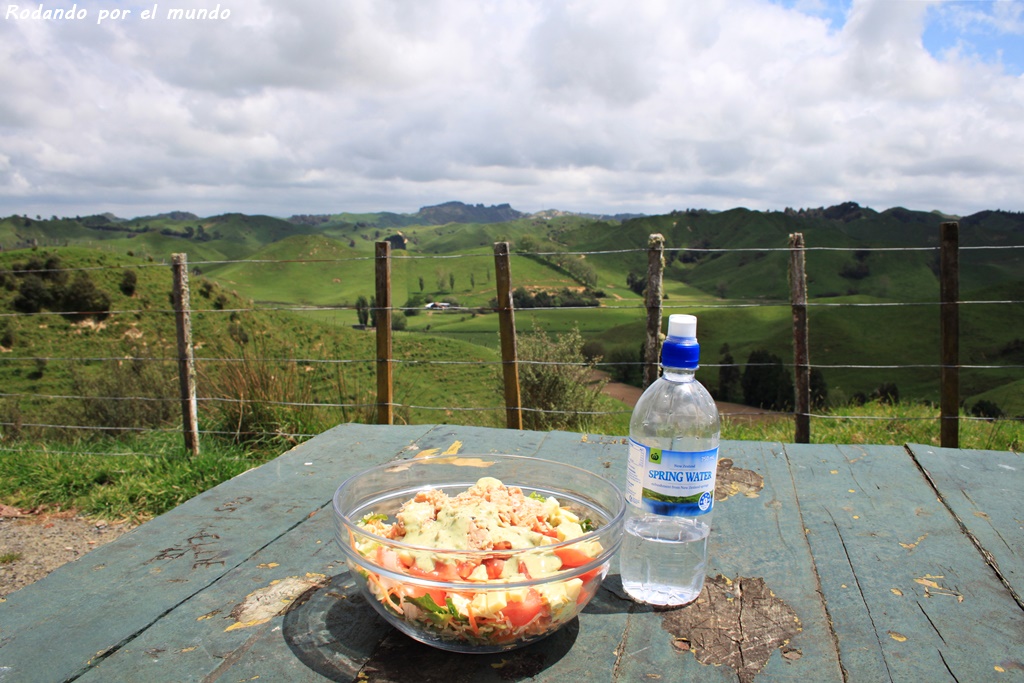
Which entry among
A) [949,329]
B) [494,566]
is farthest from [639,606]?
[949,329]

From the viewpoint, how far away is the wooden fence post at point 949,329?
4477 mm

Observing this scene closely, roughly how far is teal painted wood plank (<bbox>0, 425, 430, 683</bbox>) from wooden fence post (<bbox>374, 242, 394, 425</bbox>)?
2.74 m

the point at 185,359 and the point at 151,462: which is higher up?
the point at 185,359

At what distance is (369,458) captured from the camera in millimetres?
1960

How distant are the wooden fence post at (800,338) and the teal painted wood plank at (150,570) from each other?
392cm

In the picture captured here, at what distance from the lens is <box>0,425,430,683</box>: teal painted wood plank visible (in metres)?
1.02

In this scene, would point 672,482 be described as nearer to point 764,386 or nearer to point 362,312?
point 362,312

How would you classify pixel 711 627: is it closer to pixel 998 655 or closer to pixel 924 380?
pixel 998 655

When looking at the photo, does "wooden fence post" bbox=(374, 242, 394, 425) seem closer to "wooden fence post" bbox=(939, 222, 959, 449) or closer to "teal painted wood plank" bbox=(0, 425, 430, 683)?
"teal painted wood plank" bbox=(0, 425, 430, 683)

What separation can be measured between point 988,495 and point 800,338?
350 centimetres

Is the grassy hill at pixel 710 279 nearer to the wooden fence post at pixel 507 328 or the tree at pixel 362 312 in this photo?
the tree at pixel 362 312

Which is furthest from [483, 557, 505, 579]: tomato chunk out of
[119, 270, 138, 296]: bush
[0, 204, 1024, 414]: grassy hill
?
[119, 270, 138, 296]: bush

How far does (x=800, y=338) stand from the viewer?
16.3 feet

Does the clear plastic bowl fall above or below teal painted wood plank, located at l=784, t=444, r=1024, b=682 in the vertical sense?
above
